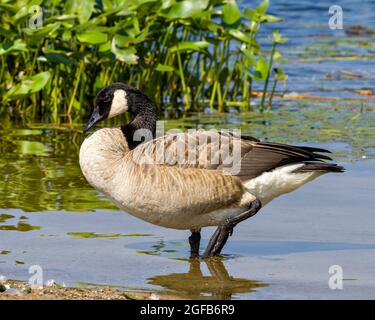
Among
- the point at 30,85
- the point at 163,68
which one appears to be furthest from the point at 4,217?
the point at 163,68

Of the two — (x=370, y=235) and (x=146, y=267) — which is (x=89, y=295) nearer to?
(x=146, y=267)

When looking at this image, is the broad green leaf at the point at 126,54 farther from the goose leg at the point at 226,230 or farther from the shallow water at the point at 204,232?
the goose leg at the point at 226,230

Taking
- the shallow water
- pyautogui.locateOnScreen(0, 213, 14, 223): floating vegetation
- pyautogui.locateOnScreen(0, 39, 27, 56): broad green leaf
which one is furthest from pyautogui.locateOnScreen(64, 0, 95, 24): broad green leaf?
pyautogui.locateOnScreen(0, 213, 14, 223): floating vegetation

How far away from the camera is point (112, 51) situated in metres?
10.8

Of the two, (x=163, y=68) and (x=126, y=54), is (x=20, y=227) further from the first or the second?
(x=163, y=68)

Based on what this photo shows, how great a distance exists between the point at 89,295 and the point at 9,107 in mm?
6933

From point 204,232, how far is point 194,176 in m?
1.19

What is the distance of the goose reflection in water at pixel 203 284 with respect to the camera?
6324 mm

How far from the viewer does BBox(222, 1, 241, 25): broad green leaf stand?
11.4 meters

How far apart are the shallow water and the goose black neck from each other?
0.77 meters

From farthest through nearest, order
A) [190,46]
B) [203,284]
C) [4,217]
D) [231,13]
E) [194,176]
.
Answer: [231,13], [190,46], [4,217], [194,176], [203,284]

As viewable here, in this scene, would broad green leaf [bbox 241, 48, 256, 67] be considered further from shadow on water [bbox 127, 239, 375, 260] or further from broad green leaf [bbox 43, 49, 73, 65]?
shadow on water [bbox 127, 239, 375, 260]

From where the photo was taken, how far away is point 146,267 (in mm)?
6941
